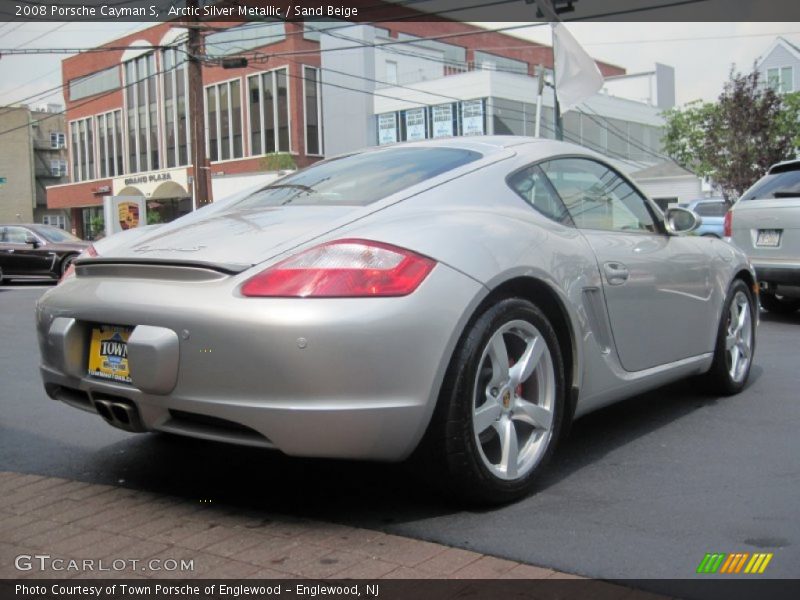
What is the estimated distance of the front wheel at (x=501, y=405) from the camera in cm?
298

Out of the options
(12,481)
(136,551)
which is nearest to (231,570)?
(136,551)

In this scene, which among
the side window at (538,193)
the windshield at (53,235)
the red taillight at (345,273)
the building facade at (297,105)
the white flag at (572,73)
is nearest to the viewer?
the red taillight at (345,273)

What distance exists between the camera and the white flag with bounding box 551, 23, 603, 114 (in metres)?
14.5

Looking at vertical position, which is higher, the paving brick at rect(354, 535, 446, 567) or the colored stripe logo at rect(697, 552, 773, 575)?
the paving brick at rect(354, 535, 446, 567)

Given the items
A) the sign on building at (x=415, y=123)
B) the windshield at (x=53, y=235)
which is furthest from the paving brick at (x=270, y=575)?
the sign on building at (x=415, y=123)

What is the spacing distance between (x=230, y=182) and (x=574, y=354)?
3784 centimetres

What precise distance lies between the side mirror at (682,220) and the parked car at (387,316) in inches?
25.1

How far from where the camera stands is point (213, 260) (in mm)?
2996

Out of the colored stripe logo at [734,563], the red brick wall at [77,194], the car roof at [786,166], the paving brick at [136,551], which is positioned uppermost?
the car roof at [786,166]

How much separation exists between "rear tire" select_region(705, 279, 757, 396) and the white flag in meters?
Answer: 9.76

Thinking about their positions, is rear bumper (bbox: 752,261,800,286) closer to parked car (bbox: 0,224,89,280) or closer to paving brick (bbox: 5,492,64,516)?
paving brick (bbox: 5,492,64,516)

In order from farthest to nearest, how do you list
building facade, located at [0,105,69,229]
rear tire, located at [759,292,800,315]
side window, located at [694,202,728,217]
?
building facade, located at [0,105,69,229]
side window, located at [694,202,728,217]
rear tire, located at [759,292,800,315]

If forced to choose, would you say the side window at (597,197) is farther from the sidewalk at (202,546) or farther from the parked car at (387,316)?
the sidewalk at (202,546)

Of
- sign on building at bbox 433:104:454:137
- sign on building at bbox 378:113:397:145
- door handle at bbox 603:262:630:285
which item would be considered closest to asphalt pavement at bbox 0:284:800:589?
door handle at bbox 603:262:630:285
